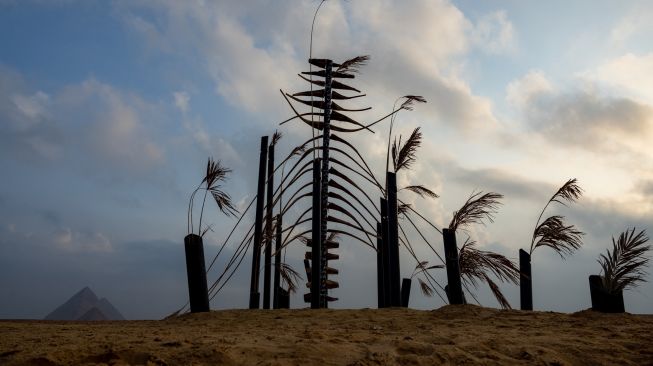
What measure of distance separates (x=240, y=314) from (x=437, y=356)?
158 inches

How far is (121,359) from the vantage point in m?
4.13

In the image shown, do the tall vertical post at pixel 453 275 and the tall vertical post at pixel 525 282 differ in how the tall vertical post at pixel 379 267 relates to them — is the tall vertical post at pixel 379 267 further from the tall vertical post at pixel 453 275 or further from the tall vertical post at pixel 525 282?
the tall vertical post at pixel 525 282

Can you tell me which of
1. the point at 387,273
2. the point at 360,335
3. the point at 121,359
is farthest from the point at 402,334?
the point at 387,273

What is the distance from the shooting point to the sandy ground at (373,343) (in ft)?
13.6

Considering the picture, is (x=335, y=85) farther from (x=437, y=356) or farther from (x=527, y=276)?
(x=437, y=356)

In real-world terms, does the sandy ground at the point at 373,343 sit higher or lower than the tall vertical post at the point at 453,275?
lower

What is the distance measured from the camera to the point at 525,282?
28.2 feet

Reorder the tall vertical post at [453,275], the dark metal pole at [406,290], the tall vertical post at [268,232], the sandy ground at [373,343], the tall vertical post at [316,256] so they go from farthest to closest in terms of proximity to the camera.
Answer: the dark metal pole at [406,290] → the tall vertical post at [268,232] → the tall vertical post at [316,256] → the tall vertical post at [453,275] → the sandy ground at [373,343]

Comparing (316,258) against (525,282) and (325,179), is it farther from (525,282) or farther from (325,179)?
(525,282)

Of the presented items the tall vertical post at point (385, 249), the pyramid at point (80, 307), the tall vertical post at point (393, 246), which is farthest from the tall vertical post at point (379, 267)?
the pyramid at point (80, 307)

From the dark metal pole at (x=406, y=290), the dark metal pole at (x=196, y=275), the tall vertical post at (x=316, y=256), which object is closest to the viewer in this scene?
the tall vertical post at (x=316, y=256)

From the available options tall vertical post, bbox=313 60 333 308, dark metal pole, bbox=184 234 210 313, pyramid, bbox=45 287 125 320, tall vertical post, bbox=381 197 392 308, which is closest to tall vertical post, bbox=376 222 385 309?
tall vertical post, bbox=381 197 392 308

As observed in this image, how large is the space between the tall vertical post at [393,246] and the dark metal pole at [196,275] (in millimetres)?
2990

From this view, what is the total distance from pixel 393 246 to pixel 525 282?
2366mm
